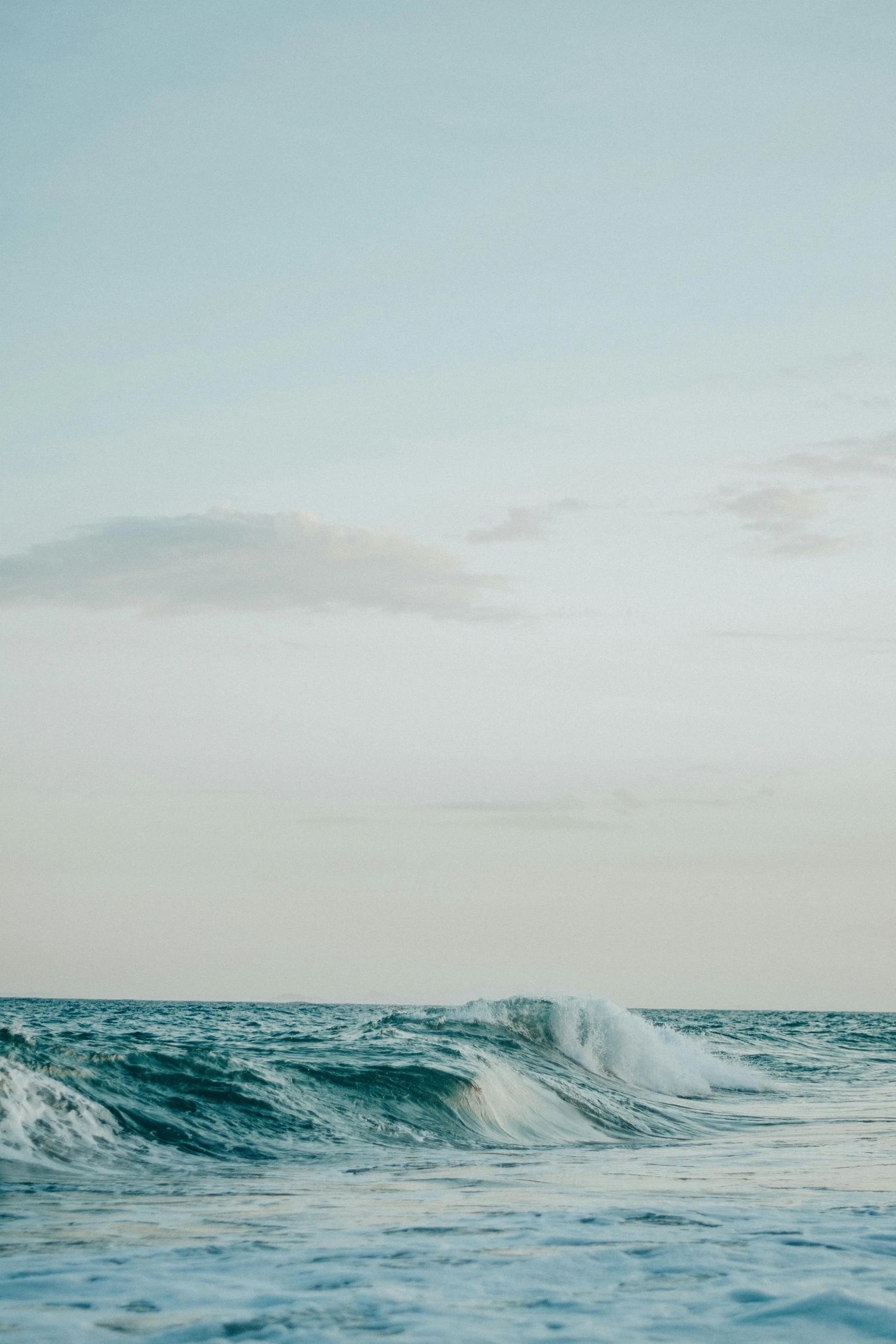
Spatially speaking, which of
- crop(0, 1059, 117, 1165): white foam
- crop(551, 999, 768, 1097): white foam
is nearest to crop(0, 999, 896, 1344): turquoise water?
crop(0, 1059, 117, 1165): white foam

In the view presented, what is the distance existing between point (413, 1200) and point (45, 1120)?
342cm

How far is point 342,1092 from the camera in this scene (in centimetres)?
1247

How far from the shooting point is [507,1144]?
1163 cm

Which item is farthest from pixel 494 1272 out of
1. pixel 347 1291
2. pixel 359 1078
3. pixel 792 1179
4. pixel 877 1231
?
pixel 359 1078

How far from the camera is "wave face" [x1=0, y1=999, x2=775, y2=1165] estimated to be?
962cm

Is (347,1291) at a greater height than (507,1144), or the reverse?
(347,1291)

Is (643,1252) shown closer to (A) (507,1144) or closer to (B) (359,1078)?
(A) (507,1144)

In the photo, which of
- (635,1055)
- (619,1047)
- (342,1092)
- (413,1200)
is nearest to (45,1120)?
(413,1200)

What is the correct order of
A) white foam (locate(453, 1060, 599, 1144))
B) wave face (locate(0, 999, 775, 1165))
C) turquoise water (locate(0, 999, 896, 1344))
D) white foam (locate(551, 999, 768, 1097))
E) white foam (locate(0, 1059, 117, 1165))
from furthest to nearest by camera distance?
white foam (locate(551, 999, 768, 1097)) → white foam (locate(453, 1060, 599, 1144)) → wave face (locate(0, 999, 775, 1165)) → white foam (locate(0, 1059, 117, 1165)) → turquoise water (locate(0, 999, 896, 1344))

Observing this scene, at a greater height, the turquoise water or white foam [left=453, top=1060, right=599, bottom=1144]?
the turquoise water

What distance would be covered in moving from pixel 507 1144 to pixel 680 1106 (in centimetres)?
604

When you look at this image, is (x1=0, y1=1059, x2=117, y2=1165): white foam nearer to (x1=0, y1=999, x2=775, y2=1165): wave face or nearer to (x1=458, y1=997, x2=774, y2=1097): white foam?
(x1=0, y1=999, x2=775, y2=1165): wave face

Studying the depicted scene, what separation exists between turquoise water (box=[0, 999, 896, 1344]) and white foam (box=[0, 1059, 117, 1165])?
0.03 m

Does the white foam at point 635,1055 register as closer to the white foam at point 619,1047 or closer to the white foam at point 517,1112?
the white foam at point 619,1047
